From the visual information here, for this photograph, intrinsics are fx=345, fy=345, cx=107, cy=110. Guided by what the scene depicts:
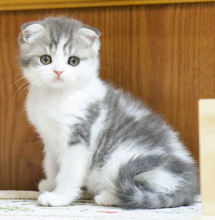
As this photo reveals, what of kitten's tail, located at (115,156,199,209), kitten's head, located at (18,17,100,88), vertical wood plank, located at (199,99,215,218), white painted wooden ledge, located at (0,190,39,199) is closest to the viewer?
vertical wood plank, located at (199,99,215,218)

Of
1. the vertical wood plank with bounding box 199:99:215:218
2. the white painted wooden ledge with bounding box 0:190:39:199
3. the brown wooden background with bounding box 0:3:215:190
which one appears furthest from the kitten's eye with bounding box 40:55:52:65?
the vertical wood plank with bounding box 199:99:215:218

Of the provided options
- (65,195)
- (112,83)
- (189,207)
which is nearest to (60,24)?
(112,83)

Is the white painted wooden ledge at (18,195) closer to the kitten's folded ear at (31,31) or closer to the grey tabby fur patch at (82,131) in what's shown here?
the grey tabby fur patch at (82,131)

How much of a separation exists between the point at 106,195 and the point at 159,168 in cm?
24

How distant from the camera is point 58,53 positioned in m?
1.38

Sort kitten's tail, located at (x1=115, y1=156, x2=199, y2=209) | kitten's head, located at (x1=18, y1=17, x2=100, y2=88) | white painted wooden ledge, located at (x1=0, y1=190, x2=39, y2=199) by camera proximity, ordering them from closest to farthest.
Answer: kitten's tail, located at (x1=115, y1=156, x2=199, y2=209), kitten's head, located at (x1=18, y1=17, x2=100, y2=88), white painted wooden ledge, located at (x1=0, y1=190, x2=39, y2=199)

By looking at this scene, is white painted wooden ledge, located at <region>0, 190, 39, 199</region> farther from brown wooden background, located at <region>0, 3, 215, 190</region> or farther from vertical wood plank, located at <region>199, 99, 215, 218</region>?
vertical wood plank, located at <region>199, 99, 215, 218</region>

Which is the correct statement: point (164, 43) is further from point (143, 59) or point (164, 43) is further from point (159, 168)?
point (159, 168)

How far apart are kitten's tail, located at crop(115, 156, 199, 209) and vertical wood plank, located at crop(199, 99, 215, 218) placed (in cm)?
39

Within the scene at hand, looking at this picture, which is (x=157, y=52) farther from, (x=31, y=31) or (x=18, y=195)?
(x=18, y=195)

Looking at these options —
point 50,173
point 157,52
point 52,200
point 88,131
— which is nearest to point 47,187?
point 50,173

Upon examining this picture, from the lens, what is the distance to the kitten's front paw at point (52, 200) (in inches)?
51.8

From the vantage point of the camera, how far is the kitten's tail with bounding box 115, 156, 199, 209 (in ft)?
4.09

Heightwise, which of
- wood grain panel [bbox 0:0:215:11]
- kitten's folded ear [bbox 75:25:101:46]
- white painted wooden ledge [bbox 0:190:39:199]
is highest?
wood grain panel [bbox 0:0:215:11]
